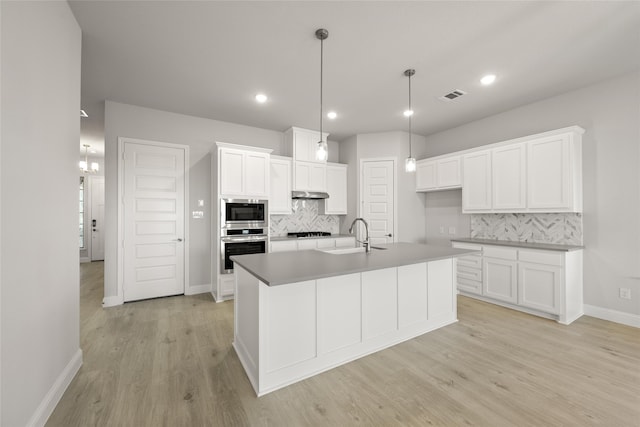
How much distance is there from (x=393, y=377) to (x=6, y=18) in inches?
125

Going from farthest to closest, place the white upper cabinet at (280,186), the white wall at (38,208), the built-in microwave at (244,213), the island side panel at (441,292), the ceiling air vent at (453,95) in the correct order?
the white upper cabinet at (280,186) < the built-in microwave at (244,213) < the ceiling air vent at (453,95) < the island side panel at (441,292) < the white wall at (38,208)

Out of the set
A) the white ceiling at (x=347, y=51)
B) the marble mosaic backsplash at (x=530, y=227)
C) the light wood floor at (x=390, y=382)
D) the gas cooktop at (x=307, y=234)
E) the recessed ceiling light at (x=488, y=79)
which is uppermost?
the white ceiling at (x=347, y=51)

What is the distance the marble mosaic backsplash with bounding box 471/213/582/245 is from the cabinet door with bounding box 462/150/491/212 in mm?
389

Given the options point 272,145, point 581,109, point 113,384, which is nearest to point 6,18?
point 113,384

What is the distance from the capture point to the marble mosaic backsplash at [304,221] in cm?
501

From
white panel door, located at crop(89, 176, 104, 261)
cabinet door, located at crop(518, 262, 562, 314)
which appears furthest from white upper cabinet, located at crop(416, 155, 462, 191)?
white panel door, located at crop(89, 176, 104, 261)

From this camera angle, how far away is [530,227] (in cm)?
386

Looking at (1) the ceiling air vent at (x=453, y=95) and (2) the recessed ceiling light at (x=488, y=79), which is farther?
(1) the ceiling air vent at (x=453, y=95)

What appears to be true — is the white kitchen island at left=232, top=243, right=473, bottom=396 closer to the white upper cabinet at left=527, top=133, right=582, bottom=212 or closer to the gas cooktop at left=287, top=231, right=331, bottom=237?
the white upper cabinet at left=527, top=133, right=582, bottom=212

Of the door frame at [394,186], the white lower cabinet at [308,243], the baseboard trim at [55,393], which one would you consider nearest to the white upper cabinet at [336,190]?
the door frame at [394,186]

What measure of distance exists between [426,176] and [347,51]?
3049mm

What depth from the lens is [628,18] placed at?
2178mm

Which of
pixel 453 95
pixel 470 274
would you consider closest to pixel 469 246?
pixel 470 274

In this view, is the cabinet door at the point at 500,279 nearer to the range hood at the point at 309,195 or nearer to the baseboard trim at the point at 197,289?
the range hood at the point at 309,195
